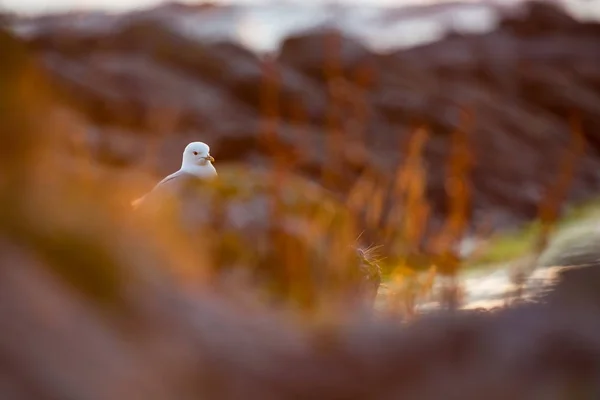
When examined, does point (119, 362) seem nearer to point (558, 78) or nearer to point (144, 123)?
point (144, 123)

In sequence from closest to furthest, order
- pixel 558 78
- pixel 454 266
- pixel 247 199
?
pixel 454 266 → pixel 247 199 → pixel 558 78

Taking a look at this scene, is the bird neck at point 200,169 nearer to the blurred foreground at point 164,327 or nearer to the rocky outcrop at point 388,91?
the blurred foreground at point 164,327

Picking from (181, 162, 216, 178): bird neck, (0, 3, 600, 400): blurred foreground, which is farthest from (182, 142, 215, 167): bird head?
(0, 3, 600, 400): blurred foreground

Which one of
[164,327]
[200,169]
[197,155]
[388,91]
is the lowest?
[164,327]

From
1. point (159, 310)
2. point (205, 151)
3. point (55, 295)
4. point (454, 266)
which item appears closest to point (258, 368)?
point (159, 310)

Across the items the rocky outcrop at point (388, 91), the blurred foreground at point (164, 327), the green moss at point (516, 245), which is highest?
the rocky outcrop at point (388, 91)

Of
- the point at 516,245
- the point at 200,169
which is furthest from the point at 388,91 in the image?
the point at 200,169

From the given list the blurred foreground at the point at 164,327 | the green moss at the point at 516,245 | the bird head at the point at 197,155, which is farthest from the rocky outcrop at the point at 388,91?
the blurred foreground at the point at 164,327

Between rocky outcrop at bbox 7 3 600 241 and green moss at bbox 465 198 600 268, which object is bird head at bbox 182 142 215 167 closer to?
green moss at bbox 465 198 600 268

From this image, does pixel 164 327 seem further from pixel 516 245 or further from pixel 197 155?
pixel 516 245

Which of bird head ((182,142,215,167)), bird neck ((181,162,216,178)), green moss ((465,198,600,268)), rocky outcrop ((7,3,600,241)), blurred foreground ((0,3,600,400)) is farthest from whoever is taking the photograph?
rocky outcrop ((7,3,600,241))

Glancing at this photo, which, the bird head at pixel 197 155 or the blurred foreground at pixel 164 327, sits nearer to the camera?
the blurred foreground at pixel 164 327

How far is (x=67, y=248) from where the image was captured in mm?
1153

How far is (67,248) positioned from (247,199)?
2.06 m
